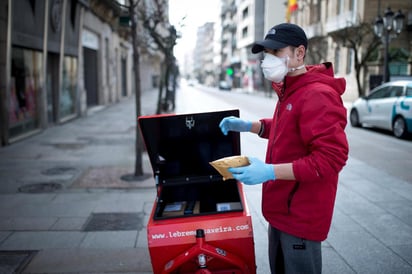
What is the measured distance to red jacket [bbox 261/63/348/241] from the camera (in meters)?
2.10

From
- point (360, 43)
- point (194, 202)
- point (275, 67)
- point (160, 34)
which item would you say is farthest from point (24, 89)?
point (360, 43)

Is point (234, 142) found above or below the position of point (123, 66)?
below

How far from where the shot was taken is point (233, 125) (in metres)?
2.92

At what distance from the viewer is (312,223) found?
2.33 m

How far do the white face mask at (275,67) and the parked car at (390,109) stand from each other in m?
10.8

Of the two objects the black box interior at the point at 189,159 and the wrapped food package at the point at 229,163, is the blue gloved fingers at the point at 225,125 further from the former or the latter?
the wrapped food package at the point at 229,163

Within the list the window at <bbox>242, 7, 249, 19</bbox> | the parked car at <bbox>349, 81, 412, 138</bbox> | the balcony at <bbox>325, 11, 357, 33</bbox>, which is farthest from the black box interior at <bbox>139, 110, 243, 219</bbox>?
the window at <bbox>242, 7, 249, 19</bbox>

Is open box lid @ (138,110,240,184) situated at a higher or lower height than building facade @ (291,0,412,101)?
lower

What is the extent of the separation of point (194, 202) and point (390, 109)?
A: 1118 centimetres

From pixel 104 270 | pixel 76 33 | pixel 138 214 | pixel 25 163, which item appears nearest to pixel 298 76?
pixel 104 270

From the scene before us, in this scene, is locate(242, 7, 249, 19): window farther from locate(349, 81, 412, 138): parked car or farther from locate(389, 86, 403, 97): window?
locate(389, 86, 403, 97): window

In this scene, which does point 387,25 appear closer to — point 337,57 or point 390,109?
point 390,109

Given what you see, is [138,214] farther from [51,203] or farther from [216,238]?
[216,238]

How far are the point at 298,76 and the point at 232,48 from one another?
86.6m
